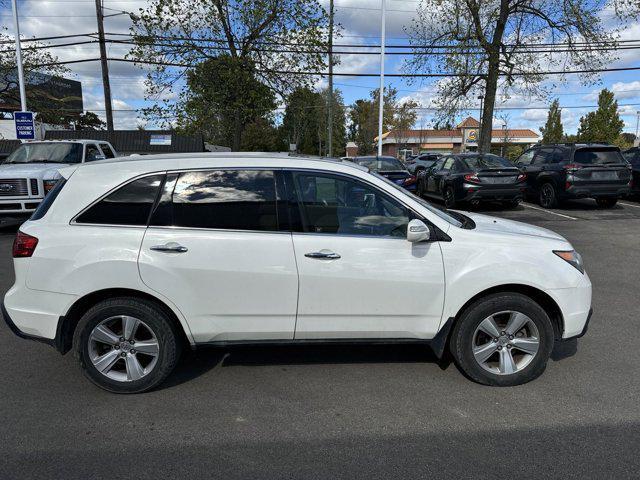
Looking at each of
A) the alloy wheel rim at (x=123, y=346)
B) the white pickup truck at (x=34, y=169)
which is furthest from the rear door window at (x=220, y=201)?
the white pickup truck at (x=34, y=169)

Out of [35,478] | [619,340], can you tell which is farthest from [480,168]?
[35,478]

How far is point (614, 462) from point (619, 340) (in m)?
2.16

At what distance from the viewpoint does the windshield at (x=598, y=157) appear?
41.3 ft

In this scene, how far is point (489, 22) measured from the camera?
19.1m

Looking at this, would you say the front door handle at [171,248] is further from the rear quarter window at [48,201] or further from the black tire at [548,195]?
the black tire at [548,195]

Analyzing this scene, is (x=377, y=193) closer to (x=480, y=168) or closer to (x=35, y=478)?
(x=35, y=478)

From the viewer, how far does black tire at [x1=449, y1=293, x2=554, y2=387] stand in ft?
11.6

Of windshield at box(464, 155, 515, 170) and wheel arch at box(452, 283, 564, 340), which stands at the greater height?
windshield at box(464, 155, 515, 170)

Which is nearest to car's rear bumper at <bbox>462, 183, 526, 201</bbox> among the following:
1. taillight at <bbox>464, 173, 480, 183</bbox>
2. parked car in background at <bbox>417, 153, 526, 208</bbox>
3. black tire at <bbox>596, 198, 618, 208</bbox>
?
parked car in background at <bbox>417, 153, 526, 208</bbox>

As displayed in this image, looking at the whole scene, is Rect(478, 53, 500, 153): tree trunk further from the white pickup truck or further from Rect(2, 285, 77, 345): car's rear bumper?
Rect(2, 285, 77, 345): car's rear bumper

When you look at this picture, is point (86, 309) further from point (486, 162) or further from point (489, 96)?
point (489, 96)

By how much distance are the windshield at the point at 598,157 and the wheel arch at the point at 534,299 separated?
10672 millimetres

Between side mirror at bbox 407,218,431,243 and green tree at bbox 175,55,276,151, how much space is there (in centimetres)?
1627

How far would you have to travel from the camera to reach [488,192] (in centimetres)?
1266
